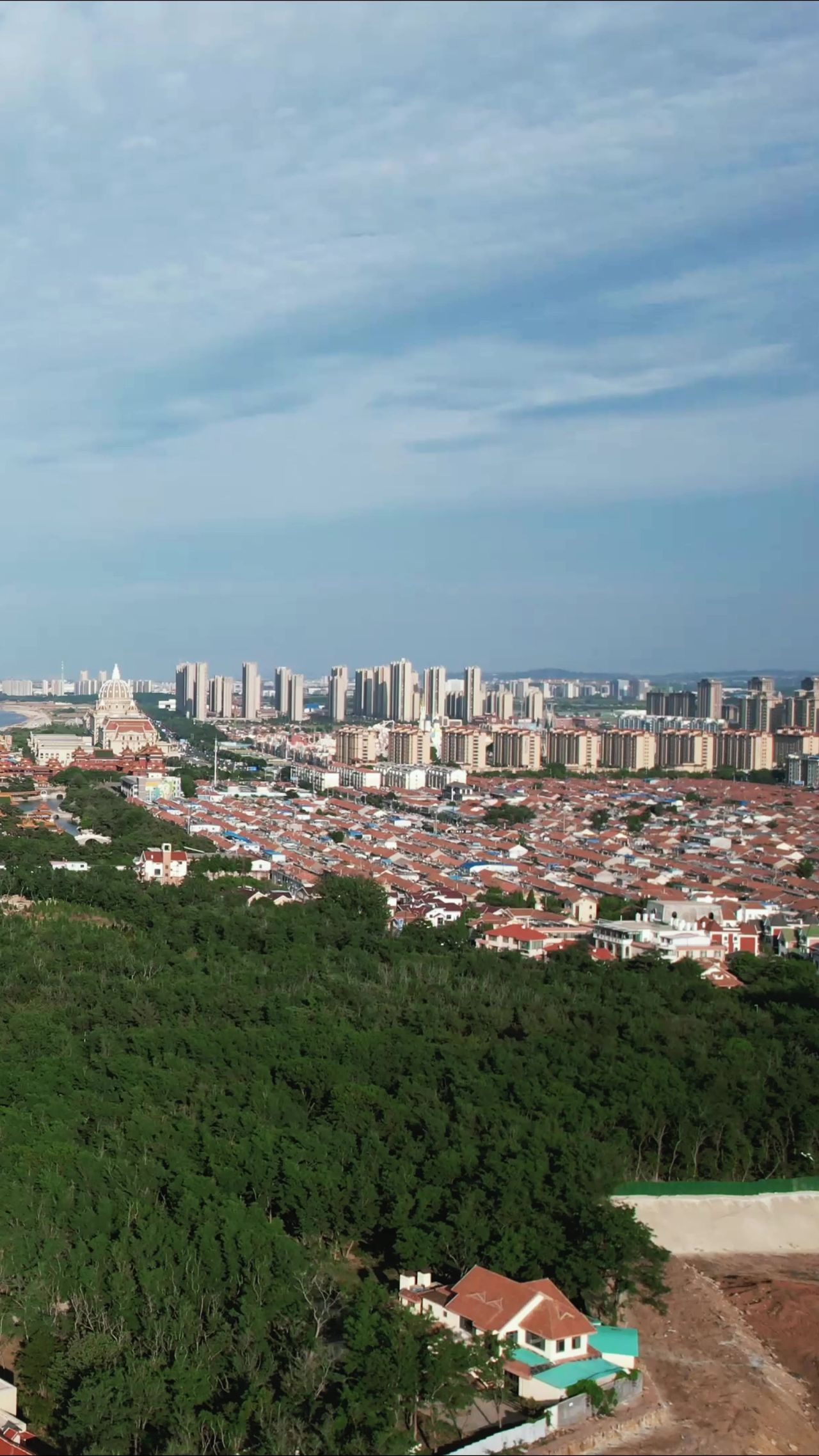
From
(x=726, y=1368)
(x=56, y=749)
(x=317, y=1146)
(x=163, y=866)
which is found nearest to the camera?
(x=726, y=1368)

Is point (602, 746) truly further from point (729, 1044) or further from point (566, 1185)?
point (566, 1185)

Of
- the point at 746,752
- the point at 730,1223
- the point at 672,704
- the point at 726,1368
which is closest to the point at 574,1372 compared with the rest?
the point at 726,1368

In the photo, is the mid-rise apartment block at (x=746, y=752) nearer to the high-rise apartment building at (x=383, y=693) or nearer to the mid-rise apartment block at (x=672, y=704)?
the mid-rise apartment block at (x=672, y=704)

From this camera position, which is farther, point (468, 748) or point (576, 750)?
point (576, 750)

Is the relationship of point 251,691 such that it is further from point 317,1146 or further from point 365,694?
point 317,1146

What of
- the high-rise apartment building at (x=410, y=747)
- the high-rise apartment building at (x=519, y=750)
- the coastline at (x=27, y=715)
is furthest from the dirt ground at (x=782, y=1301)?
the coastline at (x=27, y=715)

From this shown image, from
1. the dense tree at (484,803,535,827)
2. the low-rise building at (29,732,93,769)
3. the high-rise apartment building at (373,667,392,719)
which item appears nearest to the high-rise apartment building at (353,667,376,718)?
the high-rise apartment building at (373,667,392,719)

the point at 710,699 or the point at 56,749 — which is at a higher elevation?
the point at 710,699

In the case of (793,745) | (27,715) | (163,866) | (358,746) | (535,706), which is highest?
(535,706)
